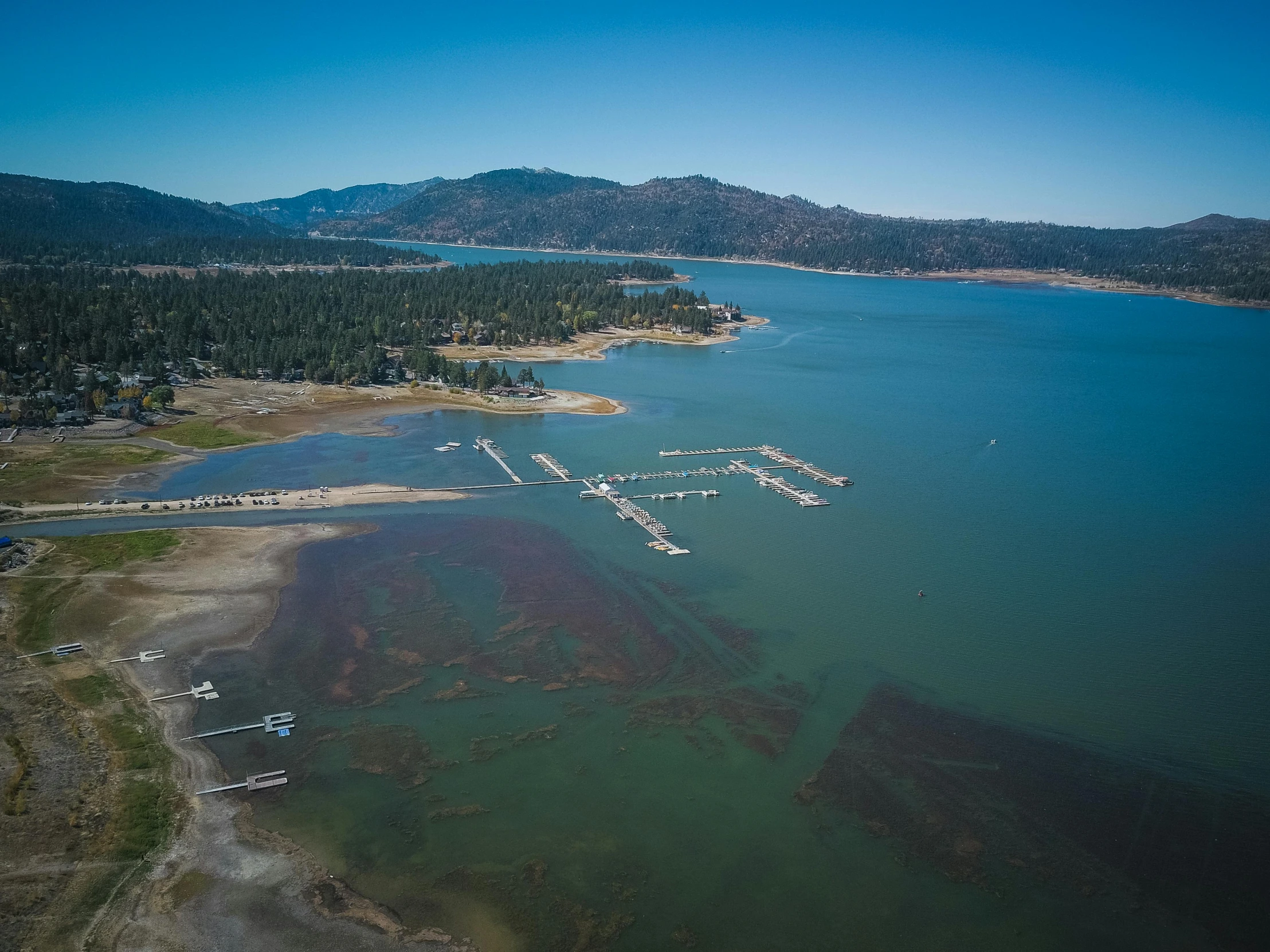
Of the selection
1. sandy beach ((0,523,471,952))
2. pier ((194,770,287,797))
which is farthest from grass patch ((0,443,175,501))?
pier ((194,770,287,797))

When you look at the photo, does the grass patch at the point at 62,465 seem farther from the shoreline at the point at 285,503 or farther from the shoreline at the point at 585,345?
the shoreline at the point at 585,345

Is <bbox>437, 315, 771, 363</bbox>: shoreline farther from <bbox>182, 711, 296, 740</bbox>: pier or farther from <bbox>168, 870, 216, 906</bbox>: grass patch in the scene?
<bbox>168, 870, 216, 906</bbox>: grass patch

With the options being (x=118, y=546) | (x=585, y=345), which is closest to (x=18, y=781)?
(x=118, y=546)

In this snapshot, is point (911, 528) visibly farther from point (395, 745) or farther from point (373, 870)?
point (373, 870)

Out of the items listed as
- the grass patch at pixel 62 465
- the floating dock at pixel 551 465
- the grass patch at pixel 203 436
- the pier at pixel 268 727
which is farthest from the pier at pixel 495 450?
the pier at pixel 268 727

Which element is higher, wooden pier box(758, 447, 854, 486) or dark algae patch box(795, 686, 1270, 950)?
wooden pier box(758, 447, 854, 486)

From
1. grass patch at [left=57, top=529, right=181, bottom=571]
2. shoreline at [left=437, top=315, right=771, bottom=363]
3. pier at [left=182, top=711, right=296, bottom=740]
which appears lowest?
pier at [left=182, top=711, right=296, bottom=740]

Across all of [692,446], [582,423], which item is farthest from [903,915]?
[582,423]
